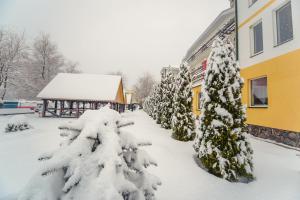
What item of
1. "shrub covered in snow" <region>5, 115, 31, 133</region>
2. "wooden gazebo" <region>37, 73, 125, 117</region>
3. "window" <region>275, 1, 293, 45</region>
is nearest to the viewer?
"window" <region>275, 1, 293, 45</region>

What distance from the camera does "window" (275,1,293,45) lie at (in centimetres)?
785

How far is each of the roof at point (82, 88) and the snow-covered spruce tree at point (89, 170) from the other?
57.2 feet

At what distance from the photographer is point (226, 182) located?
452 centimetres

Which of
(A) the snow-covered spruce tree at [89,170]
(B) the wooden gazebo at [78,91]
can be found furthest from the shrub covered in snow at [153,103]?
(A) the snow-covered spruce tree at [89,170]

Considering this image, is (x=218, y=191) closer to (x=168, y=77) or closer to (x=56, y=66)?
(x=168, y=77)

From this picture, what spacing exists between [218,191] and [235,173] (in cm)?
85

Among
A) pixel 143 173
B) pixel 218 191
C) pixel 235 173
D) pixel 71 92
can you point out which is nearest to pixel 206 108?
pixel 235 173

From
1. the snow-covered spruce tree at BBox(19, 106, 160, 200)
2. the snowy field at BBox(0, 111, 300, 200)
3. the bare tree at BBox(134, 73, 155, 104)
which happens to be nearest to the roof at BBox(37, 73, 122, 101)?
the snowy field at BBox(0, 111, 300, 200)

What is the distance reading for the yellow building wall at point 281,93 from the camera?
22.5 feet

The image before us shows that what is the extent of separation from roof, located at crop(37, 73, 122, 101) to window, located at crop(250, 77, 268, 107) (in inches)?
542

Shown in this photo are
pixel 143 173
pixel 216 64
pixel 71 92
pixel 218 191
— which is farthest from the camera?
pixel 71 92

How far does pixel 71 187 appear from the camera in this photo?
5.24 feet

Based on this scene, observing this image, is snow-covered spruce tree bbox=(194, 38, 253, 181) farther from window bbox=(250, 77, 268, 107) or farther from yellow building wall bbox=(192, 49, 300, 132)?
window bbox=(250, 77, 268, 107)

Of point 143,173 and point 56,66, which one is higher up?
point 56,66
